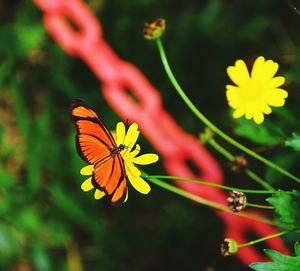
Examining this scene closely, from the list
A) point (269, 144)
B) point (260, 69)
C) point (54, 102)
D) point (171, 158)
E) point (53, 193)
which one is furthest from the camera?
point (54, 102)

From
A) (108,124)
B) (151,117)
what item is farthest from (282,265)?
(108,124)

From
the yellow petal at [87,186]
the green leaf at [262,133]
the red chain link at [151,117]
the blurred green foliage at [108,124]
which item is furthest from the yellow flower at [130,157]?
the blurred green foliage at [108,124]

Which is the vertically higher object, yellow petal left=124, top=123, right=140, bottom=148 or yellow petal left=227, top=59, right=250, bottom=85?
yellow petal left=227, top=59, right=250, bottom=85

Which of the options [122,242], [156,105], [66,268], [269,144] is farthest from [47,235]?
[269,144]

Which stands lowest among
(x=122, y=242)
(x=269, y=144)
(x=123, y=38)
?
(x=269, y=144)

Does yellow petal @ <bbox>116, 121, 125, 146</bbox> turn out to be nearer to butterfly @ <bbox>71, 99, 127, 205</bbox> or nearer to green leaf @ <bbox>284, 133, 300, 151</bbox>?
butterfly @ <bbox>71, 99, 127, 205</bbox>

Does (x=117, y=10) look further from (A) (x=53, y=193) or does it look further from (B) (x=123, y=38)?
(A) (x=53, y=193)

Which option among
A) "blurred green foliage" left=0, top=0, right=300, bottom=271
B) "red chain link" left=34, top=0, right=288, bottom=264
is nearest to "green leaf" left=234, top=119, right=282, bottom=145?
"red chain link" left=34, top=0, right=288, bottom=264

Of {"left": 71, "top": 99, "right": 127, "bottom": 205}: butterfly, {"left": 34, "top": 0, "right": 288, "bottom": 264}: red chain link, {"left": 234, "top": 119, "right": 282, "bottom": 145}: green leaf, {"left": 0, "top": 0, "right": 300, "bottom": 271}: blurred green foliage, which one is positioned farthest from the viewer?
{"left": 0, "top": 0, "right": 300, "bottom": 271}: blurred green foliage
